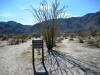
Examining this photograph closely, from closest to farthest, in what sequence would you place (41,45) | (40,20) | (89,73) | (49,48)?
(89,73)
(41,45)
(49,48)
(40,20)

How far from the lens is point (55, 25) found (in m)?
11.8

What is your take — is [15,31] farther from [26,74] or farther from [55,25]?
[26,74]

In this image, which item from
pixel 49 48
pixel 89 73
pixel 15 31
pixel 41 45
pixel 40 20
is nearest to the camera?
pixel 89 73

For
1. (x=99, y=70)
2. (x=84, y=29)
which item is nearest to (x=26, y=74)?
(x=99, y=70)

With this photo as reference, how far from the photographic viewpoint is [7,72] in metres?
5.38

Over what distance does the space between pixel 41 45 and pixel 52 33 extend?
16.1 ft

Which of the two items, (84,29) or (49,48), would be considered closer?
(49,48)

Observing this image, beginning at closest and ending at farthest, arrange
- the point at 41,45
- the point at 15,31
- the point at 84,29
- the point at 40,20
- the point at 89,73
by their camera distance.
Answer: the point at 89,73 → the point at 41,45 → the point at 40,20 → the point at 84,29 → the point at 15,31

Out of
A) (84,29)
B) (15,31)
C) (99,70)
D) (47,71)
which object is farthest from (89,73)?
(15,31)

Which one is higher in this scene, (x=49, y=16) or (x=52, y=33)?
(x=49, y=16)

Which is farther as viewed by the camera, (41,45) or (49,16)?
(49,16)

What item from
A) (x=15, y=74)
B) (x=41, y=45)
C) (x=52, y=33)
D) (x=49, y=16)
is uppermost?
(x=49, y=16)

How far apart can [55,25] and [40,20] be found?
59.1 inches

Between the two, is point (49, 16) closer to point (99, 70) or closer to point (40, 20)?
point (40, 20)
